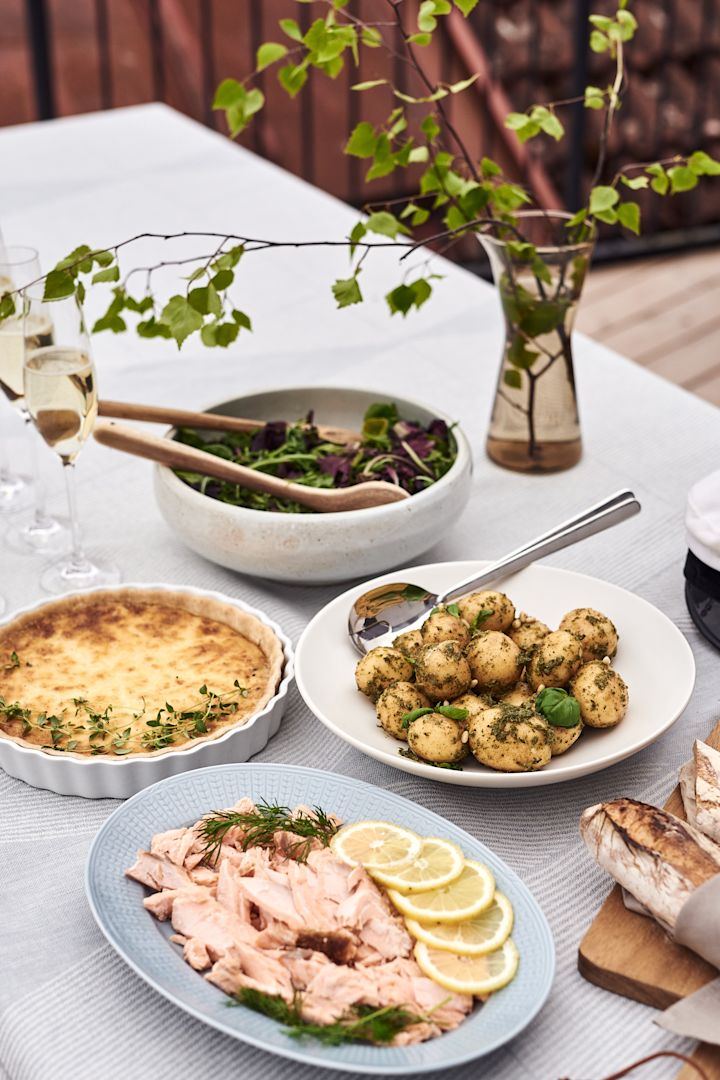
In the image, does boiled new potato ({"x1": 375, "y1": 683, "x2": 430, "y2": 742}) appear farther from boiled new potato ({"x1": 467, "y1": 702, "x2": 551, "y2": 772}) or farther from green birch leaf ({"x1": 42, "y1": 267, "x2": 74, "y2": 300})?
green birch leaf ({"x1": 42, "y1": 267, "x2": 74, "y2": 300})

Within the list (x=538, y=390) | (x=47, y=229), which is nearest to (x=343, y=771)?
(x=538, y=390)

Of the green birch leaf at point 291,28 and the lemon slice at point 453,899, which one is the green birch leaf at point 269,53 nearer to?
the green birch leaf at point 291,28

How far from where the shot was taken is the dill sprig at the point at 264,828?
1126mm

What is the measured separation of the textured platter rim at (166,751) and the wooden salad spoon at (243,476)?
0.15 meters

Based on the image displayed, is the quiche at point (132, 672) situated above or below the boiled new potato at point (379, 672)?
below

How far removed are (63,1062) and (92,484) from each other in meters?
1.08

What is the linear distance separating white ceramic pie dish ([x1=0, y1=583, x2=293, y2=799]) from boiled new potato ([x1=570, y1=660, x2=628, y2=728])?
323 mm

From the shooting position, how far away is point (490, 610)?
1.38 metres

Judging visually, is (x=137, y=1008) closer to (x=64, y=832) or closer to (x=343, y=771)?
(x=64, y=832)

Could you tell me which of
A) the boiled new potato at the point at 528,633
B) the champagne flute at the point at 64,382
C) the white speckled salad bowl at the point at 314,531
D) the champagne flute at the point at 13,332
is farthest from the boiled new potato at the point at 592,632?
the champagne flute at the point at 13,332

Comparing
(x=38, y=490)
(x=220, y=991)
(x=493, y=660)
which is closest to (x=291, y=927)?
(x=220, y=991)

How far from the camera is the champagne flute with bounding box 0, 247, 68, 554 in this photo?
1.49 m

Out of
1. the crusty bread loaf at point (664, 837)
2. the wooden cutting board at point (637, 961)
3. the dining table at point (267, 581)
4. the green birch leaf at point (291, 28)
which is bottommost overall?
the dining table at point (267, 581)

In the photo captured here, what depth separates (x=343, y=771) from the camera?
4.39 feet
